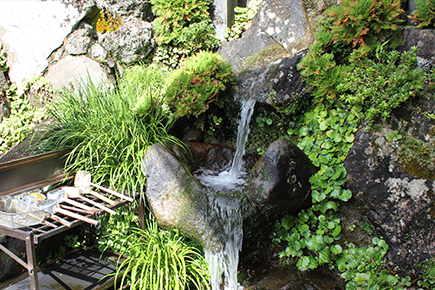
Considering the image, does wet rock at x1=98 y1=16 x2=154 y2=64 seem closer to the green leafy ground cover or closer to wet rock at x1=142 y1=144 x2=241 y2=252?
the green leafy ground cover

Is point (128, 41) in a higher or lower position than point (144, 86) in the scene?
higher

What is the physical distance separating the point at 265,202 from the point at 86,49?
175 inches

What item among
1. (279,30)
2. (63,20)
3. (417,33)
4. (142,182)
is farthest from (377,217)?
(63,20)

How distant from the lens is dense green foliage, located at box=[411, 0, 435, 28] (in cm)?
282

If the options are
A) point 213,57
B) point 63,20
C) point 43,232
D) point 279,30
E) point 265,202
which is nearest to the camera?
point 43,232

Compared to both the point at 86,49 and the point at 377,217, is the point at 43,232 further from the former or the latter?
the point at 86,49

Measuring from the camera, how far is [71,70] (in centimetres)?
518

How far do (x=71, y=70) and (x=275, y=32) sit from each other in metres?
3.59

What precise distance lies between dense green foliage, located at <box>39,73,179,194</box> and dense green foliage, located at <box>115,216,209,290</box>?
57 cm

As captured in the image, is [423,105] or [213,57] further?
[213,57]

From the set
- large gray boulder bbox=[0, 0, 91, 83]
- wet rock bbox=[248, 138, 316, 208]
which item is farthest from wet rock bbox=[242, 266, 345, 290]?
large gray boulder bbox=[0, 0, 91, 83]

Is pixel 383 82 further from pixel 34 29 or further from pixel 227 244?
pixel 34 29

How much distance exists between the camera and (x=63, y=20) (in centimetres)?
531

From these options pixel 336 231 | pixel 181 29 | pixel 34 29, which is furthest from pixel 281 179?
pixel 34 29
